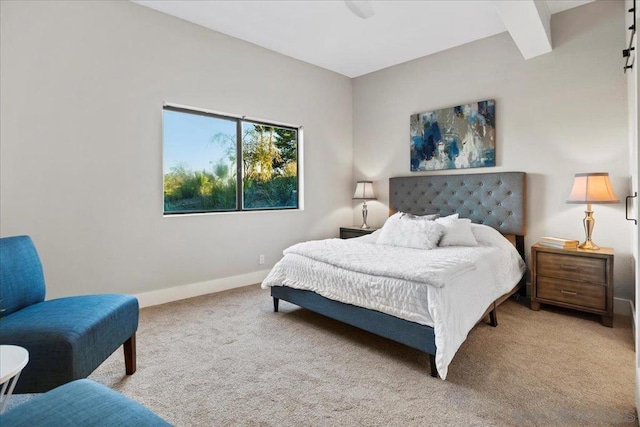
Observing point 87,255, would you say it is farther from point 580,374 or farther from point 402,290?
point 580,374

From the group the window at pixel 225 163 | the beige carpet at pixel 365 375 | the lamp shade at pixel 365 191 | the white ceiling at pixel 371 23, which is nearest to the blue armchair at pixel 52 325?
the beige carpet at pixel 365 375

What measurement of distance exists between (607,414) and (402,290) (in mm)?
1155

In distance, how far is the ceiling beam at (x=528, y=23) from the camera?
8.58 feet

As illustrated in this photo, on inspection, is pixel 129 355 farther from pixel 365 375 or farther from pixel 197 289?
pixel 197 289

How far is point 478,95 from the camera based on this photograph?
13.0ft

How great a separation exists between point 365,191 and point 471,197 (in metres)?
1.45

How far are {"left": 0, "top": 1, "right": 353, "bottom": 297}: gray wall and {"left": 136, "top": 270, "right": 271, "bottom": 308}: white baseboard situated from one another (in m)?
0.07

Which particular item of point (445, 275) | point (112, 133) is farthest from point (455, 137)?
point (112, 133)

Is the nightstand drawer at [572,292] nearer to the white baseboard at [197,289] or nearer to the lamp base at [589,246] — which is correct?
the lamp base at [589,246]

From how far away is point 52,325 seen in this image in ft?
5.23

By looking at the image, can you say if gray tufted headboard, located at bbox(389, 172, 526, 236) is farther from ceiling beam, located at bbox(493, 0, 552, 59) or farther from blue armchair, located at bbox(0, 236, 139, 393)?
blue armchair, located at bbox(0, 236, 139, 393)

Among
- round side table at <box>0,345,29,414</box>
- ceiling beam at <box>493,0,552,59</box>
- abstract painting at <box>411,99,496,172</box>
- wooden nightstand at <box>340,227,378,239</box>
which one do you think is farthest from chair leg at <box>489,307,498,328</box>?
round side table at <box>0,345,29,414</box>

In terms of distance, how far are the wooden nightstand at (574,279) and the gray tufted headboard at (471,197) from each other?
54 centimetres

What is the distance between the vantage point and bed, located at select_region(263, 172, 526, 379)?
2.06 m
